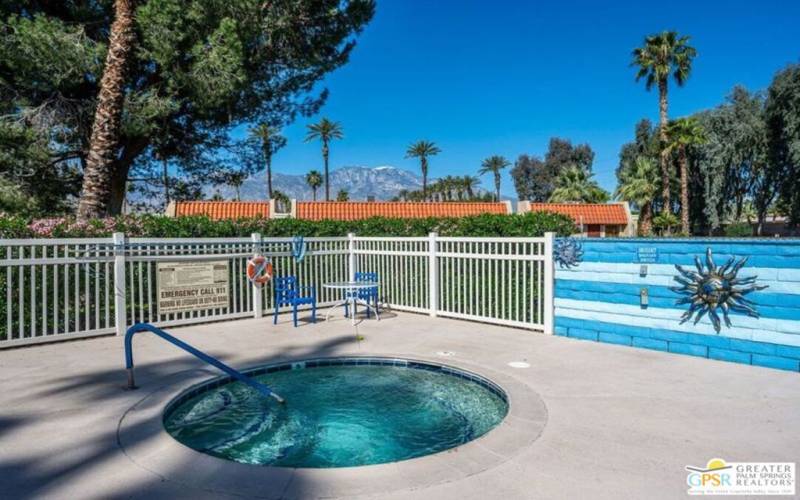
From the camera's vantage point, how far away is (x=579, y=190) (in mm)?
39750

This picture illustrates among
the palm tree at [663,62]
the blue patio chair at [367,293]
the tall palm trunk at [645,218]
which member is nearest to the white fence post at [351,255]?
the blue patio chair at [367,293]

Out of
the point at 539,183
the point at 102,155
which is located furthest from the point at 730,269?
the point at 539,183

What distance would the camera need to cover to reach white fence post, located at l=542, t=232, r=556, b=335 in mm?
6652

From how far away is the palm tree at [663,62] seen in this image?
25484mm

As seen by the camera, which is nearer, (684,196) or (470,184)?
(684,196)

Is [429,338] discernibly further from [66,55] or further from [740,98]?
[740,98]

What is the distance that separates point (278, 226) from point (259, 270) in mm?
1169

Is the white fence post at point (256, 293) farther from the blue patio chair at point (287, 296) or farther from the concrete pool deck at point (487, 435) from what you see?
the concrete pool deck at point (487, 435)

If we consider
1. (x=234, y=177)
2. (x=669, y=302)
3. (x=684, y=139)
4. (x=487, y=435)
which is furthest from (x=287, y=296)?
(x=684, y=139)

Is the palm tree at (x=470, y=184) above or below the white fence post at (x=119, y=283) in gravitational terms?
above

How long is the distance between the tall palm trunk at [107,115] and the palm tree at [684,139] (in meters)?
25.1

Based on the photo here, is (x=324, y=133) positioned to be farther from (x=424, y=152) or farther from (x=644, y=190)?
(x=644, y=190)

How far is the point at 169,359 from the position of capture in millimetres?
5691

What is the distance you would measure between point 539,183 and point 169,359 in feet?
196
